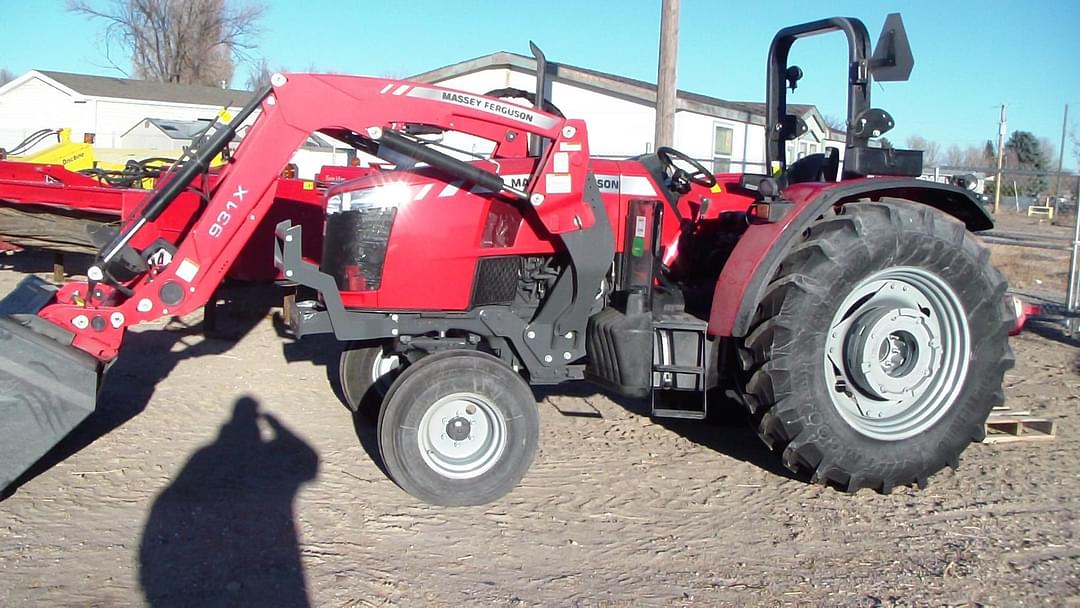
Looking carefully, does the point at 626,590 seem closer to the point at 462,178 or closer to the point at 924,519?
the point at 924,519

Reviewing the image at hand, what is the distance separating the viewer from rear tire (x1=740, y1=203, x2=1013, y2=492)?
15.5 feet

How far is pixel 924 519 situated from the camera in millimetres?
4719

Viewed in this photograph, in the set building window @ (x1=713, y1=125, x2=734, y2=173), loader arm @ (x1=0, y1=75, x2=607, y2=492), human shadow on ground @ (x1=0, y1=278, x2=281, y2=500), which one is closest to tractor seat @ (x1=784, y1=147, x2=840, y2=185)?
loader arm @ (x1=0, y1=75, x2=607, y2=492)

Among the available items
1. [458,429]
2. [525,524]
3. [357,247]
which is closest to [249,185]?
[357,247]

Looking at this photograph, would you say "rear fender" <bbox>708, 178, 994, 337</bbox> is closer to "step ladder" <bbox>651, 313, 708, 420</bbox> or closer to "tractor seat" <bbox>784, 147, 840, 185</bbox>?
"step ladder" <bbox>651, 313, 708, 420</bbox>

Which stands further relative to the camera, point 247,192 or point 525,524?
point 247,192

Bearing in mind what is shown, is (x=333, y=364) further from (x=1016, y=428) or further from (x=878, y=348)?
(x=1016, y=428)

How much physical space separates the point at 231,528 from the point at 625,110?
54.4ft

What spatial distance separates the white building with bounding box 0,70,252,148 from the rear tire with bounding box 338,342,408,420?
28.9 metres

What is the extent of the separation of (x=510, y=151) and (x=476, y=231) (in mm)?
641

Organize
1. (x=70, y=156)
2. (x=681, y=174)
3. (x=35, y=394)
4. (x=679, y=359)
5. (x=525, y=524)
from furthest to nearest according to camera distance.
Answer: (x=70, y=156)
(x=681, y=174)
(x=679, y=359)
(x=525, y=524)
(x=35, y=394)

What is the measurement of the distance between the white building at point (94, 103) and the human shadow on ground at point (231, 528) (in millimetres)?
29464

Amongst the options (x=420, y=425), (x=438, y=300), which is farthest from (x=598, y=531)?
(x=438, y=300)

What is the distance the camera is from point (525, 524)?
4590 millimetres
